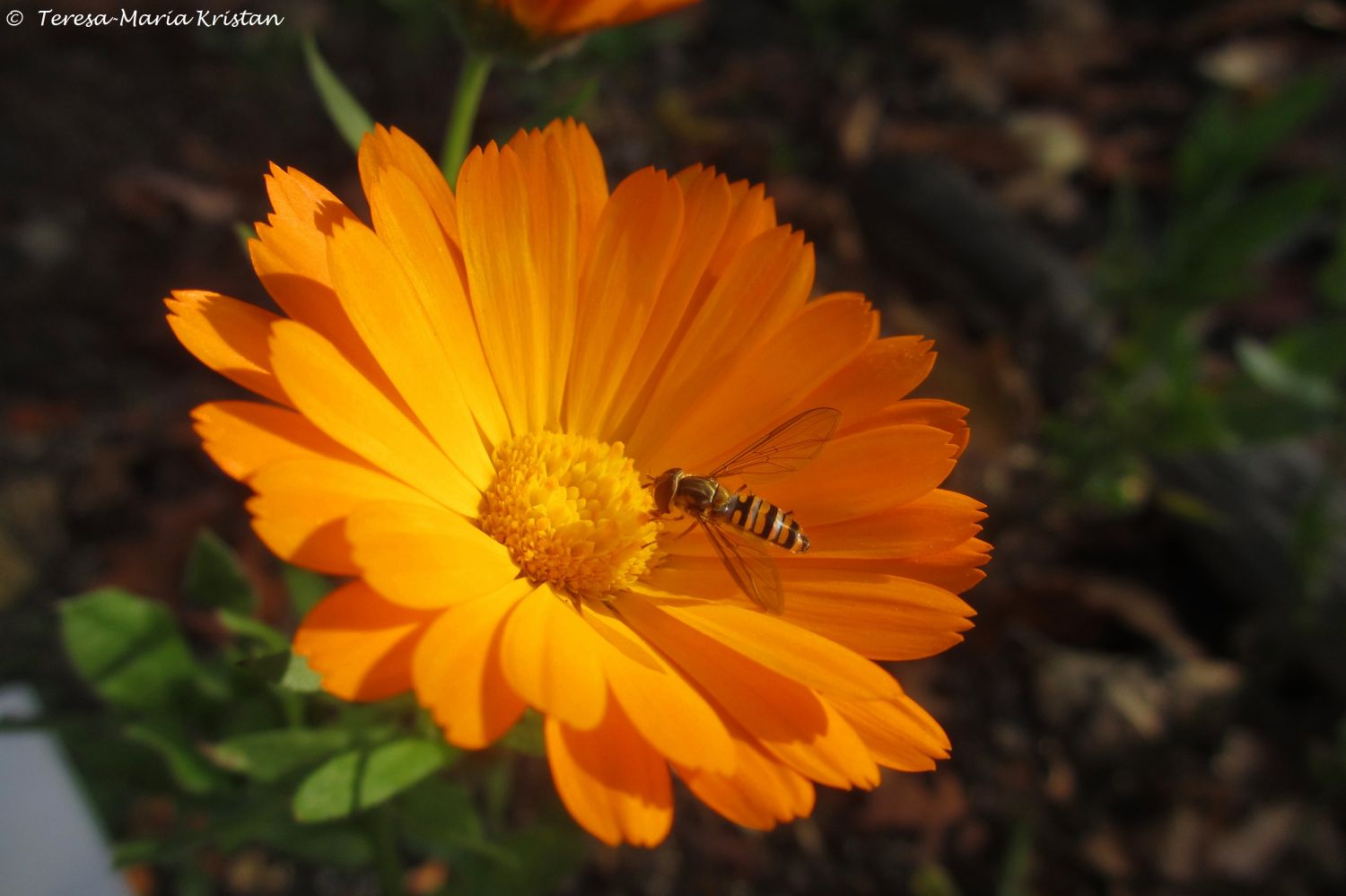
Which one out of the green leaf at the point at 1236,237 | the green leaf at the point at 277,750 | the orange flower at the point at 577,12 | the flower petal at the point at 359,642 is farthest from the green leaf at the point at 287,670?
the green leaf at the point at 1236,237

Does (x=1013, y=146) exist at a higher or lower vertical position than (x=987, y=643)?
higher

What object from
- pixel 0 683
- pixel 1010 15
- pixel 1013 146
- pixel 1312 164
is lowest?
pixel 0 683

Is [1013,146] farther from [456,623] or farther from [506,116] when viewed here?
[456,623]

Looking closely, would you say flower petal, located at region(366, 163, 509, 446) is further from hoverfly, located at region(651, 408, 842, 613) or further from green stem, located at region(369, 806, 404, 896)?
green stem, located at region(369, 806, 404, 896)

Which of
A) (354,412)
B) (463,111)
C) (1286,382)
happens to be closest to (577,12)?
(463,111)

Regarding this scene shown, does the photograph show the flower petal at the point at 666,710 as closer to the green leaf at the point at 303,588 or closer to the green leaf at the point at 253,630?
the green leaf at the point at 253,630

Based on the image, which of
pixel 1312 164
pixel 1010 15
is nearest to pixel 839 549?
pixel 1312 164

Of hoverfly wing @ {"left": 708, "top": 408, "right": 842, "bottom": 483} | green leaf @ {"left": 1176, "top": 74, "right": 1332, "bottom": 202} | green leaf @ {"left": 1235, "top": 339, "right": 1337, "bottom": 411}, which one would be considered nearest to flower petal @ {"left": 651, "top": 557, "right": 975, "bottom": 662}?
hoverfly wing @ {"left": 708, "top": 408, "right": 842, "bottom": 483}
